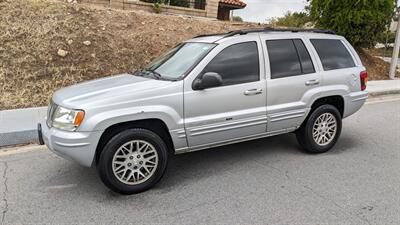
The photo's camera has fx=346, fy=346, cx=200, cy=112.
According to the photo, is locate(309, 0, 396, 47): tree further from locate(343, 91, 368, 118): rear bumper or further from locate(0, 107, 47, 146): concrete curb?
locate(0, 107, 47, 146): concrete curb

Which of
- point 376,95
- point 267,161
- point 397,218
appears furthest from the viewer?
point 376,95

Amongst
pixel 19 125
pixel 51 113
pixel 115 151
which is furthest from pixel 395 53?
pixel 51 113

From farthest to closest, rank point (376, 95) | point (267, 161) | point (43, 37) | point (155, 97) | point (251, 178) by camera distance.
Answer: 1. point (376, 95)
2. point (43, 37)
3. point (267, 161)
4. point (251, 178)
5. point (155, 97)

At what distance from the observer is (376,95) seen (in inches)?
411

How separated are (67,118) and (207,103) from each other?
158 cm

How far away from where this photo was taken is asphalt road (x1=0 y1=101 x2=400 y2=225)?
11.2 ft

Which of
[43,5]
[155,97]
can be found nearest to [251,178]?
[155,97]

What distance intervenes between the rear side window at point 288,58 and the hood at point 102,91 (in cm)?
153

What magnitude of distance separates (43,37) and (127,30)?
8.48 feet

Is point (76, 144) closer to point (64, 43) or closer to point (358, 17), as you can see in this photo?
point (64, 43)

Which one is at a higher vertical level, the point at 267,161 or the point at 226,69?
the point at 226,69

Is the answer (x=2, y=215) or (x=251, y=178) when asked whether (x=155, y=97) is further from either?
(x=2, y=215)

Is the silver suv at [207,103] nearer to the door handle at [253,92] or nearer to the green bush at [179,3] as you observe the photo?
the door handle at [253,92]

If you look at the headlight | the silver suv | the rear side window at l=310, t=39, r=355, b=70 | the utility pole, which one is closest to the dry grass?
the headlight
